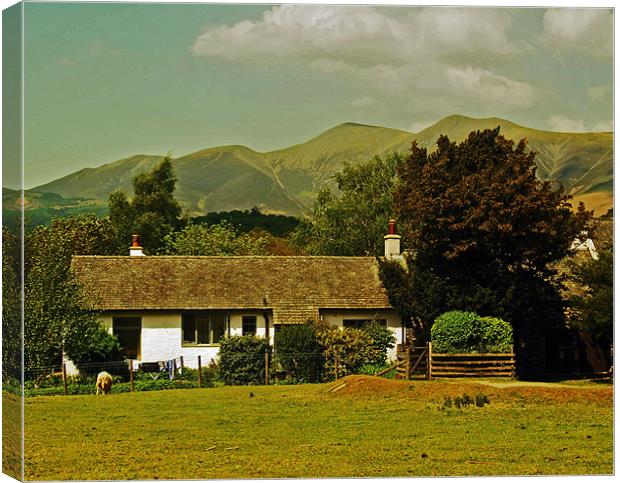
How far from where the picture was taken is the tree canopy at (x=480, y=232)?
91.7ft

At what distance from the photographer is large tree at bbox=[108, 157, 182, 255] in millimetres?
29891

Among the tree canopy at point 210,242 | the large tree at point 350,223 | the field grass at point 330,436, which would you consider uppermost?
the large tree at point 350,223

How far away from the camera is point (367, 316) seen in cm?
3291

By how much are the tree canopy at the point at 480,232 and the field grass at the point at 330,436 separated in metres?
5.70

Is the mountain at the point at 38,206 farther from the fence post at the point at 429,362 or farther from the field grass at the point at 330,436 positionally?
the fence post at the point at 429,362

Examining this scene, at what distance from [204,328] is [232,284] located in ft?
5.38

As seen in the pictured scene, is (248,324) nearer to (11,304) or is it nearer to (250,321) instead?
(250,321)

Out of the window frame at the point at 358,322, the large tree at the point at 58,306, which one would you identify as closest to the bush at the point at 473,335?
the window frame at the point at 358,322

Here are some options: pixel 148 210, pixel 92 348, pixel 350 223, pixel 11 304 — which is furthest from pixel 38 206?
pixel 350 223

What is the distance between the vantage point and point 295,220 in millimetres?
40719

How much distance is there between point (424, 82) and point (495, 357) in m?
10.5

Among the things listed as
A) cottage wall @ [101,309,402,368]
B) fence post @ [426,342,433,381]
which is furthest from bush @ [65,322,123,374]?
fence post @ [426,342,433,381]

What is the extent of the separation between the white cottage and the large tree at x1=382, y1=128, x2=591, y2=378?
9.56ft

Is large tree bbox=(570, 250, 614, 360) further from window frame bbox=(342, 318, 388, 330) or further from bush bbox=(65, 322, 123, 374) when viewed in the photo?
bush bbox=(65, 322, 123, 374)
